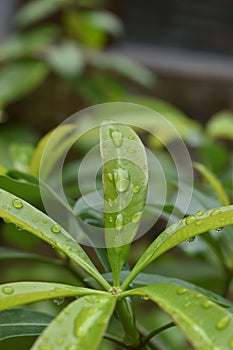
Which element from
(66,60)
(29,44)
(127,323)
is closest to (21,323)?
(127,323)

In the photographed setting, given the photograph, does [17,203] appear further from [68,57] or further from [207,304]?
[68,57]

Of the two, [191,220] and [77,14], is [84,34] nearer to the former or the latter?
[77,14]

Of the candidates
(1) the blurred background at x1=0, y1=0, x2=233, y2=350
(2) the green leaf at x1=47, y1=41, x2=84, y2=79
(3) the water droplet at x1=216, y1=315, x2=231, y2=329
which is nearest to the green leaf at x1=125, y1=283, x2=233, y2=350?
(3) the water droplet at x1=216, y1=315, x2=231, y2=329

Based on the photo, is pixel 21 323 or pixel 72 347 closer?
pixel 72 347

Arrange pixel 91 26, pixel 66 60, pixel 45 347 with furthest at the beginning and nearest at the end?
pixel 91 26 < pixel 66 60 < pixel 45 347

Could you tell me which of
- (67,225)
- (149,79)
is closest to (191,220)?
(67,225)

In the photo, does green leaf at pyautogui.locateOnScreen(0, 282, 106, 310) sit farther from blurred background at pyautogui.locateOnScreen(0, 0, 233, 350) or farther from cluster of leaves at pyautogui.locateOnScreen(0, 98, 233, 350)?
blurred background at pyautogui.locateOnScreen(0, 0, 233, 350)

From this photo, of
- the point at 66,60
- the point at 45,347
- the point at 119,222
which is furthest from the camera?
the point at 66,60

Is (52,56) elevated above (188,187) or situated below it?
above
